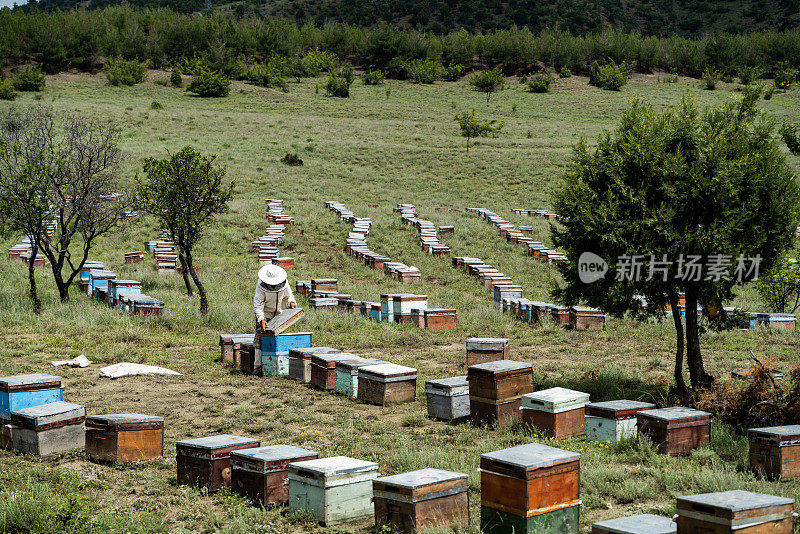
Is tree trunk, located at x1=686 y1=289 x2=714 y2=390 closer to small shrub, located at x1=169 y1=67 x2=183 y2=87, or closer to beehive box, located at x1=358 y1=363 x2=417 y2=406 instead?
beehive box, located at x1=358 y1=363 x2=417 y2=406

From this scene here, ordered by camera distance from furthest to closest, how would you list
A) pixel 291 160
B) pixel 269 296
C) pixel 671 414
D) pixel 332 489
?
1. pixel 291 160
2. pixel 269 296
3. pixel 671 414
4. pixel 332 489

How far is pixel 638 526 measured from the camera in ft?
17.1

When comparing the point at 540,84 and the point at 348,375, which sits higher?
the point at 540,84

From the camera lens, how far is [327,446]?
29.7ft

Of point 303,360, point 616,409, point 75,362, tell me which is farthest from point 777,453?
point 75,362

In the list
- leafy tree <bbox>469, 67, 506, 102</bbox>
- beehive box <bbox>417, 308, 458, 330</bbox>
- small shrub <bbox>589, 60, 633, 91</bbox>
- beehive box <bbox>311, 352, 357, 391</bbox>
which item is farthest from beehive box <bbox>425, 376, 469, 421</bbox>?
small shrub <bbox>589, 60, 633, 91</bbox>

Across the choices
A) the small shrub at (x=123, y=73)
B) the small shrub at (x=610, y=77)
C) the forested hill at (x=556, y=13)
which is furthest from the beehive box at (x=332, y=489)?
the forested hill at (x=556, y=13)

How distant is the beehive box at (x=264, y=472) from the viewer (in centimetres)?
711

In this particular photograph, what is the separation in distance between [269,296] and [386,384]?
11.5 feet

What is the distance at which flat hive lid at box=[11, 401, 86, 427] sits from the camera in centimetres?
855

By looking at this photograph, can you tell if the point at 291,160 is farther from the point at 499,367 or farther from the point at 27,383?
the point at 499,367

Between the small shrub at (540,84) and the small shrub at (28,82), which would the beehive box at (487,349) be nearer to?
the small shrub at (28,82)

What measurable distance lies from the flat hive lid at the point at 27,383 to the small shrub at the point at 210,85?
6873 centimetres

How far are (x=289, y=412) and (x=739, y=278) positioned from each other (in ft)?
22.5
